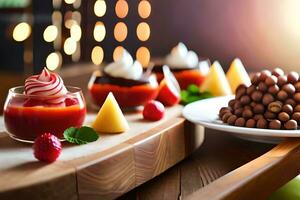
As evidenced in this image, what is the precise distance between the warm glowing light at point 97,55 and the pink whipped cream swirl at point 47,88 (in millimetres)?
1731

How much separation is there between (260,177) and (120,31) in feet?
6.24

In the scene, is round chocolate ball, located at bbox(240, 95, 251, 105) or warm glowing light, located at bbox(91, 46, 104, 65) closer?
round chocolate ball, located at bbox(240, 95, 251, 105)

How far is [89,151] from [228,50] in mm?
1601

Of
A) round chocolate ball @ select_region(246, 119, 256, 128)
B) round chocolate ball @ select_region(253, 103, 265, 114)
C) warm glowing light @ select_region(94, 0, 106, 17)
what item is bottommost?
round chocolate ball @ select_region(246, 119, 256, 128)

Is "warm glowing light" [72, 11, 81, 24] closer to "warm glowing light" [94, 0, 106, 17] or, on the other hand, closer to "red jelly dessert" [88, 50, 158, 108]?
"warm glowing light" [94, 0, 106, 17]

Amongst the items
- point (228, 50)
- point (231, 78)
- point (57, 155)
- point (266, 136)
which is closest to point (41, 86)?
point (57, 155)

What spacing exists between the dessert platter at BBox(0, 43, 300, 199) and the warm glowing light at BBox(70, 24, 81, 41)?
1.48m

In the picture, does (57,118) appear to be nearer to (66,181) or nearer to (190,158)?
(66,181)

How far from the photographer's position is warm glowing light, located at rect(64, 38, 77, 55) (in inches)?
121

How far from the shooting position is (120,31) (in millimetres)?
2773

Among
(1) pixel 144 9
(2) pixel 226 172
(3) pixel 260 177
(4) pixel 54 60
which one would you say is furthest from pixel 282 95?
(4) pixel 54 60

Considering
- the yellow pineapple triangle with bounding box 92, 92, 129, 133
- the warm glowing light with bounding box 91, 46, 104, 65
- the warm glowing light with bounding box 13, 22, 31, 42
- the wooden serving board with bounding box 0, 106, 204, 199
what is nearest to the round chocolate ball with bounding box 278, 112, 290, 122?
the wooden serving board with bounding box 0, 106, 204, 199

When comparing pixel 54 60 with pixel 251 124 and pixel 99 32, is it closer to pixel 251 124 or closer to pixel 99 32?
pixel 99 32

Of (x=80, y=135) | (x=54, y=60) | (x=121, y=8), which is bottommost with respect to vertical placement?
(x=54, y=60)
